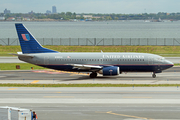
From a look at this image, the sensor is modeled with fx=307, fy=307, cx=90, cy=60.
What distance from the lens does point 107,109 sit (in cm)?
2619

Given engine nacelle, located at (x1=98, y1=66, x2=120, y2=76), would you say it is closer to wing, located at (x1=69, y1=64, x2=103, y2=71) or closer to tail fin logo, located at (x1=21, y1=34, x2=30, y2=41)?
wing, located at (x1=69, y1=64, x2=103, y2=71)

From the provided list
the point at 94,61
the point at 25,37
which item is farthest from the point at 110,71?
the point at 25,37

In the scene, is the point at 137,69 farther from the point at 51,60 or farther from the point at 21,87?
the point at 21,87

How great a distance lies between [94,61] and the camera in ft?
157

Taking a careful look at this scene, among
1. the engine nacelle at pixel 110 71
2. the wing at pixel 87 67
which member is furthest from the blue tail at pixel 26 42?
the engine nacelle at pixel 110 71

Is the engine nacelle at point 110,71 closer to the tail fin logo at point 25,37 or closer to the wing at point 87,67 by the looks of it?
the wing at point 87,67

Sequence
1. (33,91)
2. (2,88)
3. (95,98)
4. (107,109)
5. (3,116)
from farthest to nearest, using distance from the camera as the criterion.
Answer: (2,88) → (33,91) → (95,98) → (107,109) → (3,116)

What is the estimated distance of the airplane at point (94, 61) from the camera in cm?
4675

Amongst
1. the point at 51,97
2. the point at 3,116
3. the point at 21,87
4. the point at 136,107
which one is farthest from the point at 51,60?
the point at 3,116

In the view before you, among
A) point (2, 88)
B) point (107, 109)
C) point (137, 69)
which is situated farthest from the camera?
point (137, 69)

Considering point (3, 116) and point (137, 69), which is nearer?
point (3, 116)

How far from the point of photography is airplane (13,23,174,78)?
4675cm

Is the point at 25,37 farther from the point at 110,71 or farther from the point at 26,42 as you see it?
the point at 110,71

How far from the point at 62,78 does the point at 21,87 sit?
1086cm
